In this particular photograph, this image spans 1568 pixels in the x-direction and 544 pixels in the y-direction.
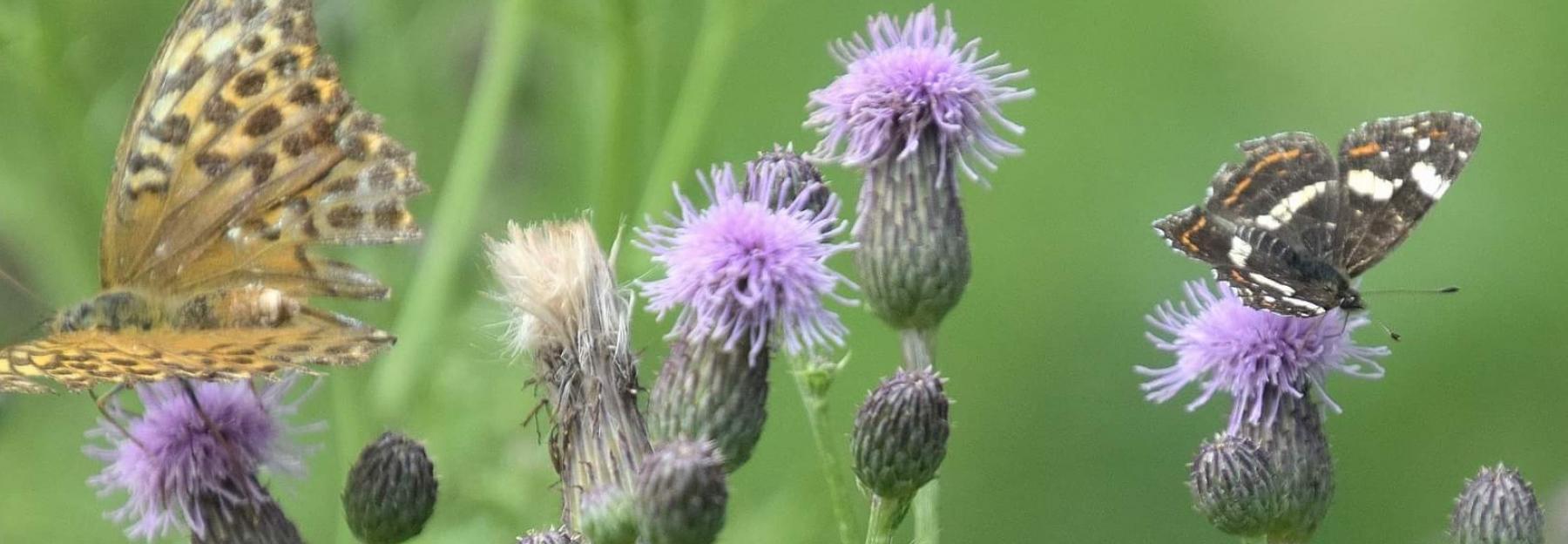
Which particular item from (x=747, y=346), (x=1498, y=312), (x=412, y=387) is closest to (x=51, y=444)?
(x=412, y=387)

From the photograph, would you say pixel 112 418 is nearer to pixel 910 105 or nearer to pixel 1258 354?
pixel 910 105

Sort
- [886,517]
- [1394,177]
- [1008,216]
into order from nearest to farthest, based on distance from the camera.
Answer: [886,517]
[1394,177]
[1008,216]

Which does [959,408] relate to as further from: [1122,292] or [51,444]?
[51,444]

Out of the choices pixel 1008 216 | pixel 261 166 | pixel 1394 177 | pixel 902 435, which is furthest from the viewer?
pixel 1008 216

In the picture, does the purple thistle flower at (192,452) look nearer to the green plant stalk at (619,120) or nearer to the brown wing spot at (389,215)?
the brown wing spot at (389,215)

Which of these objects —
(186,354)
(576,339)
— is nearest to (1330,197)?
(576,339)

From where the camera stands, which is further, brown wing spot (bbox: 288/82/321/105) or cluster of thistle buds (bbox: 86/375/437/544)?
brown wing spot (bbox: 288/82/321/105)

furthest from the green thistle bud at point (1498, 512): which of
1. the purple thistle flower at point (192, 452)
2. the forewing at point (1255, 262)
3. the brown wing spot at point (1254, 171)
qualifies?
the purple thistle flower at point (192, 452)

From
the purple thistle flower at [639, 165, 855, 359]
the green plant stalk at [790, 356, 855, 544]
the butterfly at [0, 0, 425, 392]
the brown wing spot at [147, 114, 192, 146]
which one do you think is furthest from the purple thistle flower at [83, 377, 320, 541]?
the green plant stalk at [790, 356, 855, 544]

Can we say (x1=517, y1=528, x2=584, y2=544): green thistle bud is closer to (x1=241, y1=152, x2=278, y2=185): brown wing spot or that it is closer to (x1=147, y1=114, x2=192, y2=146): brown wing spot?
(x1=241, y1=152, x2=278, y2=185): brown wing spot
